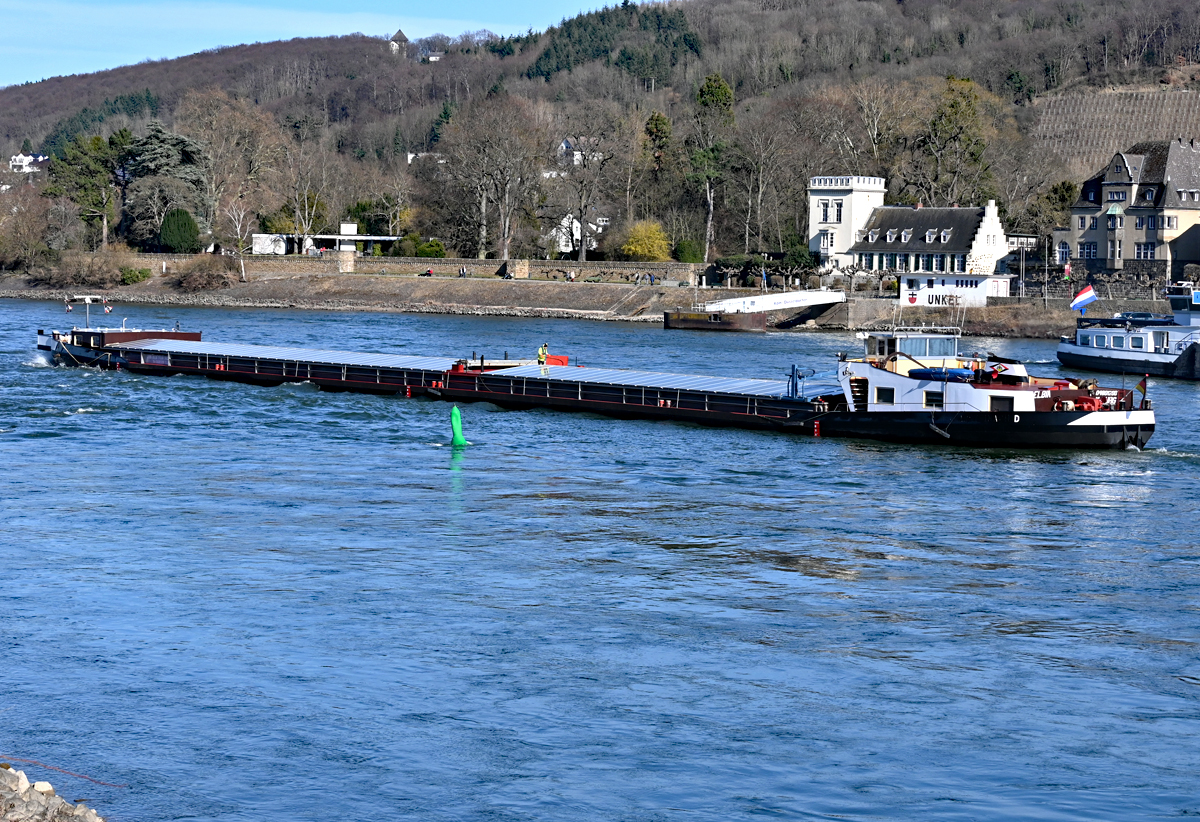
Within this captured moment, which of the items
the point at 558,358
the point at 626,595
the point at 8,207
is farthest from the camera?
the point at 8,207

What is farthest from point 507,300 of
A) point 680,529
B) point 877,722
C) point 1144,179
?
point 877,722

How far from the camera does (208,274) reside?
13350 centimetres

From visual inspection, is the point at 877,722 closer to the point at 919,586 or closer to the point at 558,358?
the point at 919,586

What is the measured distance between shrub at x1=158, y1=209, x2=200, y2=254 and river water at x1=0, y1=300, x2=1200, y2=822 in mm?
96845

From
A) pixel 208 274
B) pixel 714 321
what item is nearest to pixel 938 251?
pixel 714 321

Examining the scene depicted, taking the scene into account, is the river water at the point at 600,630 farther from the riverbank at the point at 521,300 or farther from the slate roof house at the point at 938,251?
the slate roof house at the point at 938,251

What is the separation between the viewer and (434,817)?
680 inches

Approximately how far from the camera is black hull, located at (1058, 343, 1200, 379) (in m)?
71.7

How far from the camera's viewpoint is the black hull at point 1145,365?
7169 cm

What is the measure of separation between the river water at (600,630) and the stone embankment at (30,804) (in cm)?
284

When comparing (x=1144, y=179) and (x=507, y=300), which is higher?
(x=1144, y=179)

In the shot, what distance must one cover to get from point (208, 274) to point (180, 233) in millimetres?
8686

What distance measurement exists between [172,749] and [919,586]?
15162 millimetres

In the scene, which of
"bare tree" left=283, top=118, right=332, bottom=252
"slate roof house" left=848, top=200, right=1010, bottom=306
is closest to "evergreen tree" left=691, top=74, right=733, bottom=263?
"slate roof house" left=848, top=200, right=1010, bottom=306
